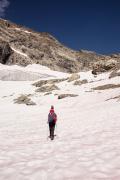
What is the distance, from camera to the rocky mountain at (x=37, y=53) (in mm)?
135125

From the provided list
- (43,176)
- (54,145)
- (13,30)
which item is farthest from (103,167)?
(13,30)

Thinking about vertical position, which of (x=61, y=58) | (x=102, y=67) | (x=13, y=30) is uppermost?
(x=13, y=30)

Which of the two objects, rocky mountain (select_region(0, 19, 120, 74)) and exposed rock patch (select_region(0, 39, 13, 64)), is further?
rocky mountain (select_region(0, 19, 120, 74))

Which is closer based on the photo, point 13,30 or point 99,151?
point 99,151

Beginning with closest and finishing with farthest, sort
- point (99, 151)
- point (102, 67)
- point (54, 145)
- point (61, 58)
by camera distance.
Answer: point (99, 151)
point (54, 145)
point (102, 67)
point (61, 58)

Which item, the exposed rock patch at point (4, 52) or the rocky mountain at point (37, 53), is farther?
the rocky mountain at point (37, 53)

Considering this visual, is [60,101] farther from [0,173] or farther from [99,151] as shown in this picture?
[0,173]

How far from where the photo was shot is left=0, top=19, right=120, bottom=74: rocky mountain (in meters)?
135

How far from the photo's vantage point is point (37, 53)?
480ft

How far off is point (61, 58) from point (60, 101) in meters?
112

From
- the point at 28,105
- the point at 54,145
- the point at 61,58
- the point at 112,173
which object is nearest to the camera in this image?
the point at 112,173

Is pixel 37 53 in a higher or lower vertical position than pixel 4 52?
higher

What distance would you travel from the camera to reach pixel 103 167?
8.52 m

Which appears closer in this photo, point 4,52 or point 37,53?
point 4,52
